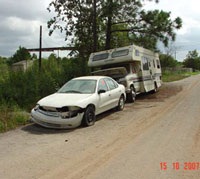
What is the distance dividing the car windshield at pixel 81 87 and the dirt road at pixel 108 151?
46.6 inches

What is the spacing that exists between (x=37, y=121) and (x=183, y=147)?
4.38 metres

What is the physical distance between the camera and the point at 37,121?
7539 mm

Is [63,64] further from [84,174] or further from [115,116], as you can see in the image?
[84,174]

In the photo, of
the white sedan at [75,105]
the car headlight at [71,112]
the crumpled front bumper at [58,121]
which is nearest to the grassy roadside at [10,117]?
the white sedan at [75,105]

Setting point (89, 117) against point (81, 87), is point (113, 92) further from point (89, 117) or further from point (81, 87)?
point (89, 117)

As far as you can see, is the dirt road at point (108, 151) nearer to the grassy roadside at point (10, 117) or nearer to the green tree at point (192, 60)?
the grassy roadside at point (10, 117)

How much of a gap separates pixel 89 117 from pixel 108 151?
2.54 metres

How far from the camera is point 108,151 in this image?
5238mm

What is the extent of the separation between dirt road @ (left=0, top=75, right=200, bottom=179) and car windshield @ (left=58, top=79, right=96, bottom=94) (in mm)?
1184

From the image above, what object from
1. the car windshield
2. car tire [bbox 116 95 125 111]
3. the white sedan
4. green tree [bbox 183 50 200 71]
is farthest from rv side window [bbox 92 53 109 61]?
green tree [bbox 183 50 200 71]

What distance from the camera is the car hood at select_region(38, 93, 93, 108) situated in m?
7.29

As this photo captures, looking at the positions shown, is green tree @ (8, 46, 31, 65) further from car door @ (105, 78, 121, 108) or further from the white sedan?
the white sedan

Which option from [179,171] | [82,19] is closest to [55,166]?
[179,171]

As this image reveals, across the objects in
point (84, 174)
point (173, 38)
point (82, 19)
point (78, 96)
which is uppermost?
point (82, 19)
